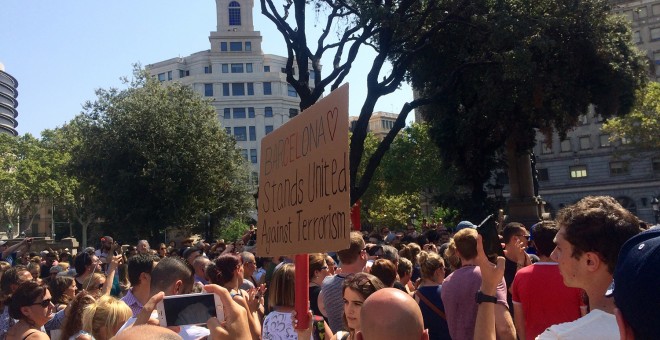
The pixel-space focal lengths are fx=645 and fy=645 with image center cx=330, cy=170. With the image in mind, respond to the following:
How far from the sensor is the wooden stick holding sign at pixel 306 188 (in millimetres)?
3434

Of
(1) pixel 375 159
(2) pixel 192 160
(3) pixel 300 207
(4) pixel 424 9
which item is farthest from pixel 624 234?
(2) pixel 192 160

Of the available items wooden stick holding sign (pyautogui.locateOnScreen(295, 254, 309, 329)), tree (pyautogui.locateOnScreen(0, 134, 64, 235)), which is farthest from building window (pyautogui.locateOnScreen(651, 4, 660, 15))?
wooden stick holding sign (pyautogui.locateOnScreen(295, 254, 309, 329))

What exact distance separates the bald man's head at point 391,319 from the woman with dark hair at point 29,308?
3.14 metres

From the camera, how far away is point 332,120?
3.58 meters

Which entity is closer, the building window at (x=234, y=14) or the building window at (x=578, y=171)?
the building window at (x=578, y=171)

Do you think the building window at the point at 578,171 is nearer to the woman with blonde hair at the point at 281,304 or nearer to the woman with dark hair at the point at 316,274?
the woman with dark hair at the point at 316,274

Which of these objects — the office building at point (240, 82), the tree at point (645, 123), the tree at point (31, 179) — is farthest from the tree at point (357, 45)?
the office building at point (240, 82)

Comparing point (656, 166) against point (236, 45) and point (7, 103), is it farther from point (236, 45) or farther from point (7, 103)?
point (7, 103)

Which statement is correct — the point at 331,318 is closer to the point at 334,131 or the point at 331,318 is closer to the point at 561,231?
the point at 334,131

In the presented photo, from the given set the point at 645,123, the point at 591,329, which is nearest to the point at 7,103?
the point at 645,123

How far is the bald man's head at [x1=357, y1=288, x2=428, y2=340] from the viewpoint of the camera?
2.46 m

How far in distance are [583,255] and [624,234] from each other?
6.8 inches

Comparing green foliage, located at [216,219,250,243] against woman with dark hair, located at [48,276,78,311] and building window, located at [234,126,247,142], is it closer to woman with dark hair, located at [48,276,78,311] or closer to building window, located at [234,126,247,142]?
building window, located at [234,126,247,142]

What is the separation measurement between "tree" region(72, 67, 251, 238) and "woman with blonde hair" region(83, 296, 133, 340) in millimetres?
24413
